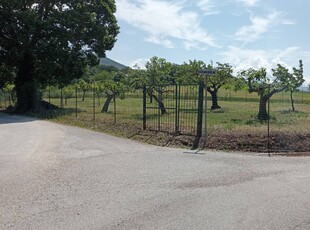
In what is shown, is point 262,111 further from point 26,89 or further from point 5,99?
point 5,99

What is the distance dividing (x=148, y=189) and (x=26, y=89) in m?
24.6

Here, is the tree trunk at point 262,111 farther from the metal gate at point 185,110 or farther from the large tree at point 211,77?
the large tree at point 211,77

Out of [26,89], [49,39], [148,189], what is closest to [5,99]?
[26,89]

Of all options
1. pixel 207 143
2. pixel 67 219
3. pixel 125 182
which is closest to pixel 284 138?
pixel 207 143

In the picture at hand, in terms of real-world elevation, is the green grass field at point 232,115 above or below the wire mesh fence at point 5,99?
below

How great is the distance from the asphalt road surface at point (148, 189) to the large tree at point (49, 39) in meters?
16.8

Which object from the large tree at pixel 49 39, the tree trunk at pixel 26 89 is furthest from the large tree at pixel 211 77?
the tree trunk at pixel 26 89

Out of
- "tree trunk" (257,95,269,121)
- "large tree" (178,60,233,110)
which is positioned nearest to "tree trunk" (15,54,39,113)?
"large tree" (178,60,233,110)

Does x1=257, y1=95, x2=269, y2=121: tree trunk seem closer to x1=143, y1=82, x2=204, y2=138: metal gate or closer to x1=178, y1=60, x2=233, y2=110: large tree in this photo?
Answer: x1=143, y1=82, x2=204, y2=138: metal gate

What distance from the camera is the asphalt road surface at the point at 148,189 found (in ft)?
18.1

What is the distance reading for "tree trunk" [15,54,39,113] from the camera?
29.3 metres

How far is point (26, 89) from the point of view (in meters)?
29.3

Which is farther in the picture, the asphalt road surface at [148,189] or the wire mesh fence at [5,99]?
the wire mesh fence at [5,99]

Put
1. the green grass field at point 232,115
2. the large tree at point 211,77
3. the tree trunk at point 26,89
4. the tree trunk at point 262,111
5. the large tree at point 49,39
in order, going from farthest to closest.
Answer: the large tree at point 211,77, the tree trunk at point 26,89, the large tree at point 49,39, the tree trunk at point 262,111, the green grass field at point 232,115
